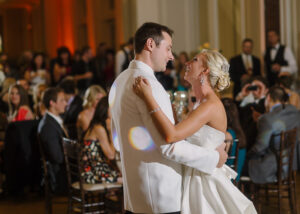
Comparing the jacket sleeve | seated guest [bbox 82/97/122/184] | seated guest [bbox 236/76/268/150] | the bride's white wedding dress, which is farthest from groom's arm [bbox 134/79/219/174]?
seated guest [bbox 236/76/268/150]

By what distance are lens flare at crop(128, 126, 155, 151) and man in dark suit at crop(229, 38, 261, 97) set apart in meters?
6.31

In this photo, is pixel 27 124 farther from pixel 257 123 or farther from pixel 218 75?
pixel 218 75

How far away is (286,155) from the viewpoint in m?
5.00

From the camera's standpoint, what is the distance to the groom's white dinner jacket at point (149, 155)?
2238 millimetres

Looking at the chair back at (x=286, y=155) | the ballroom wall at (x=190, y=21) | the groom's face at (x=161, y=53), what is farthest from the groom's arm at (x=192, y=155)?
the ballroom wall at (x=190, y=21)

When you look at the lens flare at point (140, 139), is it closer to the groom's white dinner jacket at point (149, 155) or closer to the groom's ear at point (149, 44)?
the groom's white dinner jacket at point (149, 155)

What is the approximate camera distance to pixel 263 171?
192 inches

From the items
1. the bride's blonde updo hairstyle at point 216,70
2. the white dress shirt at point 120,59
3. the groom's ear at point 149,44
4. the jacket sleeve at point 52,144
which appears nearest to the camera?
the groom's ear at point 149,44

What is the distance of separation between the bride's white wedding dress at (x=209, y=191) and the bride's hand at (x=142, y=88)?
0.41 m

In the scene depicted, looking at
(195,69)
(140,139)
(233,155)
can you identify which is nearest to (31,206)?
(233,155)

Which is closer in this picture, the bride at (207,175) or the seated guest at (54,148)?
the bride at (207,175)

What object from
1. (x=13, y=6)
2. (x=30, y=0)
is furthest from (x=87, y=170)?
(x=13, y=6)

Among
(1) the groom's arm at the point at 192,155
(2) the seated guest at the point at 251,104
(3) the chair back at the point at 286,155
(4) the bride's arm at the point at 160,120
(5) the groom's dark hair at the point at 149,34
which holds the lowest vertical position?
(3) the chair back at the point at 286,155

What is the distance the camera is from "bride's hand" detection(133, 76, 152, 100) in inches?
86.6
